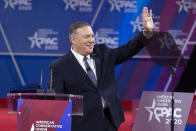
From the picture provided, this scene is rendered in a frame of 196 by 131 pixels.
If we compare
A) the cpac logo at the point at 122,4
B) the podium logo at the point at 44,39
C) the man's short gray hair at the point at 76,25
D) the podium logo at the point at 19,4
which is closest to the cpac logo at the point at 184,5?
the cpac logo at the point at 122,4

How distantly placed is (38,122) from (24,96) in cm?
21

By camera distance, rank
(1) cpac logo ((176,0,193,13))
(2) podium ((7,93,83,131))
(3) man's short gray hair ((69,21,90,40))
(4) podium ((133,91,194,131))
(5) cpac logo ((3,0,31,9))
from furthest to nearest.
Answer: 1. (1) cpac logo ((176,0,193,13))
2. (5) cpac logo ((3,0,31,9))
3. (4) podium ((133,91,194,131))
4. (3) man's short gray hair ((69,21,90,40))
5. (2) podium ((7,93,83,131))

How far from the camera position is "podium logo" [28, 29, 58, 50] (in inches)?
342

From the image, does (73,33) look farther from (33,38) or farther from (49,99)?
(33,38)

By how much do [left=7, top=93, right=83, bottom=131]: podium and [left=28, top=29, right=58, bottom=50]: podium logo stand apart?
18.5 feet

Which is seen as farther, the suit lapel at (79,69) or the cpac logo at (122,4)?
the cpac logo at (122,4)

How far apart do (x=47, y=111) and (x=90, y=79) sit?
24.6 inches

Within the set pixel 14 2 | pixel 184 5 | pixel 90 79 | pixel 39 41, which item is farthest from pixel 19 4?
pixel 90 79

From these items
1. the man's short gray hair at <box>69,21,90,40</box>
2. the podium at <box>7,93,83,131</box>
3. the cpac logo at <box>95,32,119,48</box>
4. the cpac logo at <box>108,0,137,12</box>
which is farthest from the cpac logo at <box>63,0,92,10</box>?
the podium at <box>7,93,83,131</box>

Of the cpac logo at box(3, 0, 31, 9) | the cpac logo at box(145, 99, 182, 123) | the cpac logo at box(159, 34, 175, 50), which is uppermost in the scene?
the cpac logo at box(3, 0, 31, 9)

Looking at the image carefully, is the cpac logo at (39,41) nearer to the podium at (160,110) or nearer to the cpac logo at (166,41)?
the cpac logo at (166,41)

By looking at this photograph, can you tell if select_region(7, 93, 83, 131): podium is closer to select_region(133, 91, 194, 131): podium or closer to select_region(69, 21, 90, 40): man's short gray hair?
select_region(69, 21, 90, 40): man's short gray hair

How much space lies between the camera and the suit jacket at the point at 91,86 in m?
3.55

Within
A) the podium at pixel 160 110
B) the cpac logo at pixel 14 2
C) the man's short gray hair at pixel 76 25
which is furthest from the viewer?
the cpac logo at pixel 14 2
